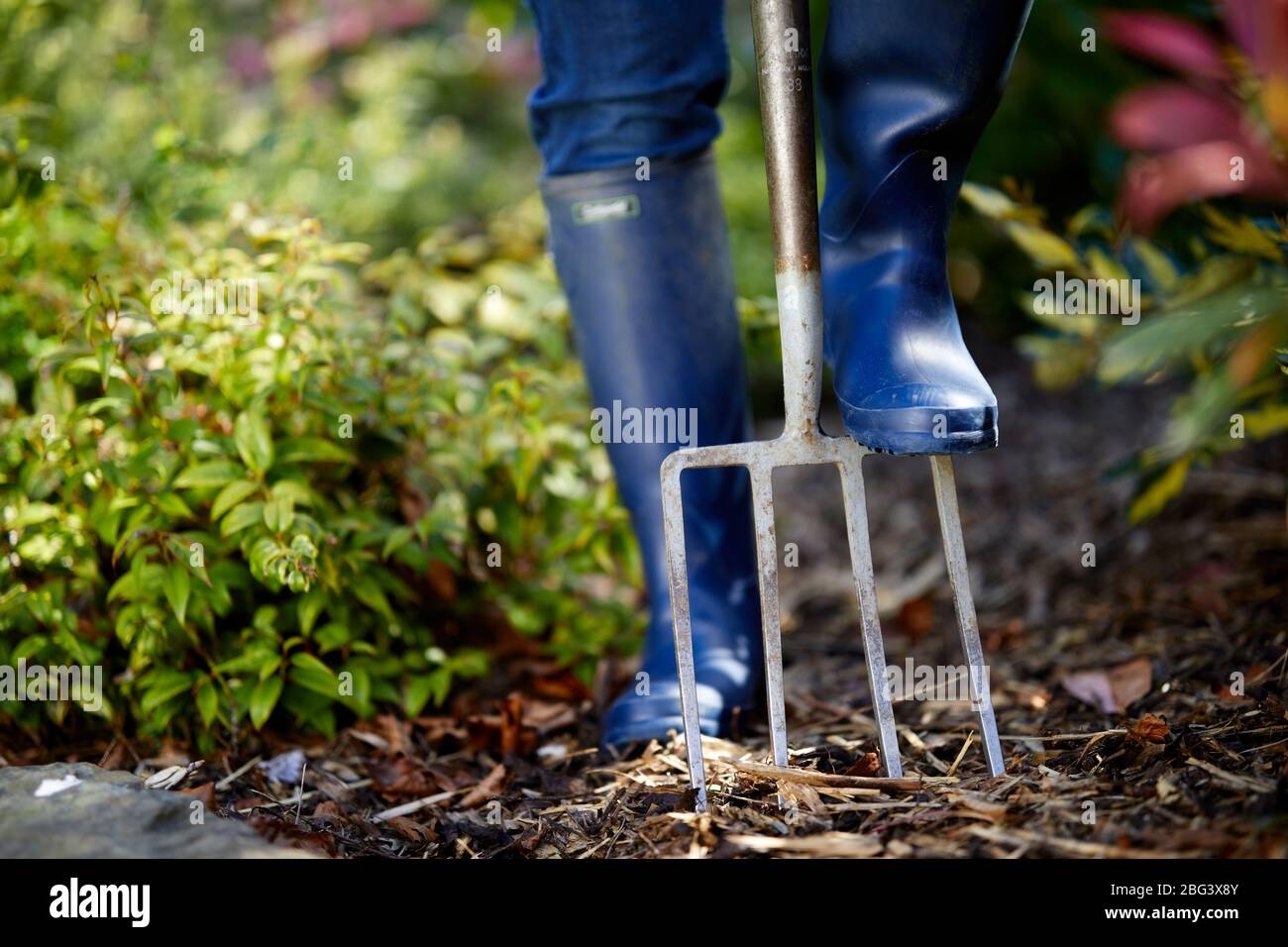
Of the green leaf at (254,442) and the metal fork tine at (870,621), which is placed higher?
the green leaf at (254,442)

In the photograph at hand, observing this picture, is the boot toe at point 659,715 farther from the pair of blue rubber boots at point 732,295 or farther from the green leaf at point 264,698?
the green leaf at point 264,698

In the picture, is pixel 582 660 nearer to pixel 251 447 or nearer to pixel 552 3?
pixel 251 447

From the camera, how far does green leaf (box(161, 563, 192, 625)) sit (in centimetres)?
128

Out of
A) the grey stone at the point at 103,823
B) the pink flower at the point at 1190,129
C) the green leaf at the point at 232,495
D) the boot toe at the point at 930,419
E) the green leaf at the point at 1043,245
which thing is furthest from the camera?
the green leaf at the point at 1043,245

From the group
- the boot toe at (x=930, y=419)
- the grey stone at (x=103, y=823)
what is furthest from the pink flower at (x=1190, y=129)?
the grey stone at (x=103, y=823)

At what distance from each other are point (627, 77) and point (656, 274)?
0.25 meters

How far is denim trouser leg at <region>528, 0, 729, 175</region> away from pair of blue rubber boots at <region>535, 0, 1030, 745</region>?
22mm

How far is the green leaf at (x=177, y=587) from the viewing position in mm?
1278

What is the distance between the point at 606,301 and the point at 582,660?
0.58 meters

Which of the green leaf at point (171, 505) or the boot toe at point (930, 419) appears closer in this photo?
the boot toe at point (930, 419)

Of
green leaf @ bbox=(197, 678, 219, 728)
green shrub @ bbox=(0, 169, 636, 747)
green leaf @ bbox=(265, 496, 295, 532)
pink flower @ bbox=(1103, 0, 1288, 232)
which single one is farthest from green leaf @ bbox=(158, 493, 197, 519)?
pink flower @ bbox=(1103, 0, 1288, 232)

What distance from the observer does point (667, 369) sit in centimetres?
145

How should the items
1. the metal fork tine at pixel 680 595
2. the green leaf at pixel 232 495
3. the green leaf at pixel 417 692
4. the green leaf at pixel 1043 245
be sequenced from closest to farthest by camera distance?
the metal fork tine at pixel 680 595, the green leaf at pixel 232 495, the green leaf at pixel 417 692, the green leaf at pixel 1043 245

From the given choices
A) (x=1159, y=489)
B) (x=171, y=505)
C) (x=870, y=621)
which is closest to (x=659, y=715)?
(x=870, y=621)
